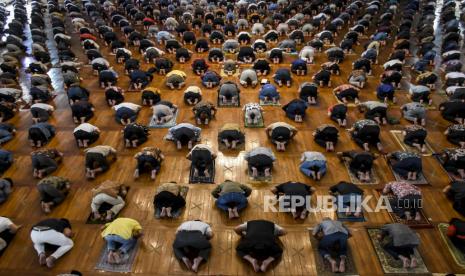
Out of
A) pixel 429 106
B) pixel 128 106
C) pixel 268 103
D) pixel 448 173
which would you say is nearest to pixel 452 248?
pixel 448 173

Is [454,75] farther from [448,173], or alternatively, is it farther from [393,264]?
[393,264]

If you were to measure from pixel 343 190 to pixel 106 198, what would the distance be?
441cm

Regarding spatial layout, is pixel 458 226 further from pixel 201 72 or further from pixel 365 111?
pixel 201 72

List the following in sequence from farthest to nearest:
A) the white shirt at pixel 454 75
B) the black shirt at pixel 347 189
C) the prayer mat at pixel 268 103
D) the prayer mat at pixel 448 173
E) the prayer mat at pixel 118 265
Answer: the white shirt at pixel 454 75 → the prayer mat at pixel 268 103 → the prayer mat at pixel 448 173 → the black shirt at pixel 347 189 → the prayer mat at pixel 118 265

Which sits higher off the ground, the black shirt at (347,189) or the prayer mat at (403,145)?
the prayer mat at (403,145)

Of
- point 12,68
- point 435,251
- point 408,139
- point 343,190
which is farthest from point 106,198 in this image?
point 12,68

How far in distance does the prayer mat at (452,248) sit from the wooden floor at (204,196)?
0.35ft

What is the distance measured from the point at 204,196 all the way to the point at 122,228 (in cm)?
185

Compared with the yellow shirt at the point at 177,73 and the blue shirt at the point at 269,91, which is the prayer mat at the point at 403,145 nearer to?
the blue shirt at the point at 269,91

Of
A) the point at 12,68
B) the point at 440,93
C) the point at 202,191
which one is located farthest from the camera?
the point at 12,68

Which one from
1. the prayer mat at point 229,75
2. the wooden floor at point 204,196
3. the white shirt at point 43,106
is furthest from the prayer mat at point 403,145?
the white shirt at point 43,106

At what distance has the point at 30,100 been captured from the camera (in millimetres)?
11859

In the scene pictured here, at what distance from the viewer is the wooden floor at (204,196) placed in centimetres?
653

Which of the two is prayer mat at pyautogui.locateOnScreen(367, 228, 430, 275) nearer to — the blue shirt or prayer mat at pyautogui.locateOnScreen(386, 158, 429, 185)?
prayer mat at pyautogui.locateOnScreen(386, 158, 429, 185)
